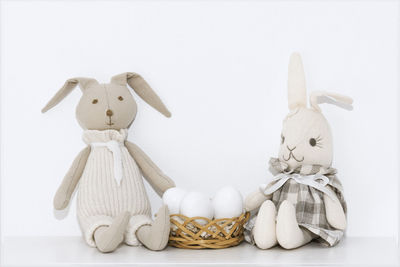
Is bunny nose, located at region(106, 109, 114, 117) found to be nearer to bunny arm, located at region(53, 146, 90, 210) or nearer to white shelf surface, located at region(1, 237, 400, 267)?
bunny arm, located at region(53, 146, 90, 210)

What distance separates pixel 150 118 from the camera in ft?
4.24

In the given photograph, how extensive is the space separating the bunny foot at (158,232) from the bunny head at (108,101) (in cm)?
29

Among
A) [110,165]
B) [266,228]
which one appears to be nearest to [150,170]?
[110,165]

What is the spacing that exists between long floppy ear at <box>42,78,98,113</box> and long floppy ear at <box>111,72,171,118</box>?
6cm

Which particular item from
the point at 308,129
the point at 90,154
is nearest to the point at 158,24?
the point at 90,154

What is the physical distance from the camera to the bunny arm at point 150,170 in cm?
120

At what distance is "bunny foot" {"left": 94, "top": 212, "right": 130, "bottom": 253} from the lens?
3.18ft

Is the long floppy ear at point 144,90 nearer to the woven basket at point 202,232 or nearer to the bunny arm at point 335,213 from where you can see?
the woven basket at point 202,232

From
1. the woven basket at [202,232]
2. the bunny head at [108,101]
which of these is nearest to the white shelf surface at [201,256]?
the woven basket at [202,232]

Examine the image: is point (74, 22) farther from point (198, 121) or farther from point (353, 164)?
point (353, 164)

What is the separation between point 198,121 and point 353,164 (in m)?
0.42

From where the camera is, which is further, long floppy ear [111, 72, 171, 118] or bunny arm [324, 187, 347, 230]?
long floppy ear [111, 72, 171, 118]

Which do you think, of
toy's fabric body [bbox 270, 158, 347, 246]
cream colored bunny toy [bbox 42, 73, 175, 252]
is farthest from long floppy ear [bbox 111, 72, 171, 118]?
toy's fabric body [bbox 270, 158, 347, 246]

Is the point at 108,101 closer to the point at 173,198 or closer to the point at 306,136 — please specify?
the point at 173,198
